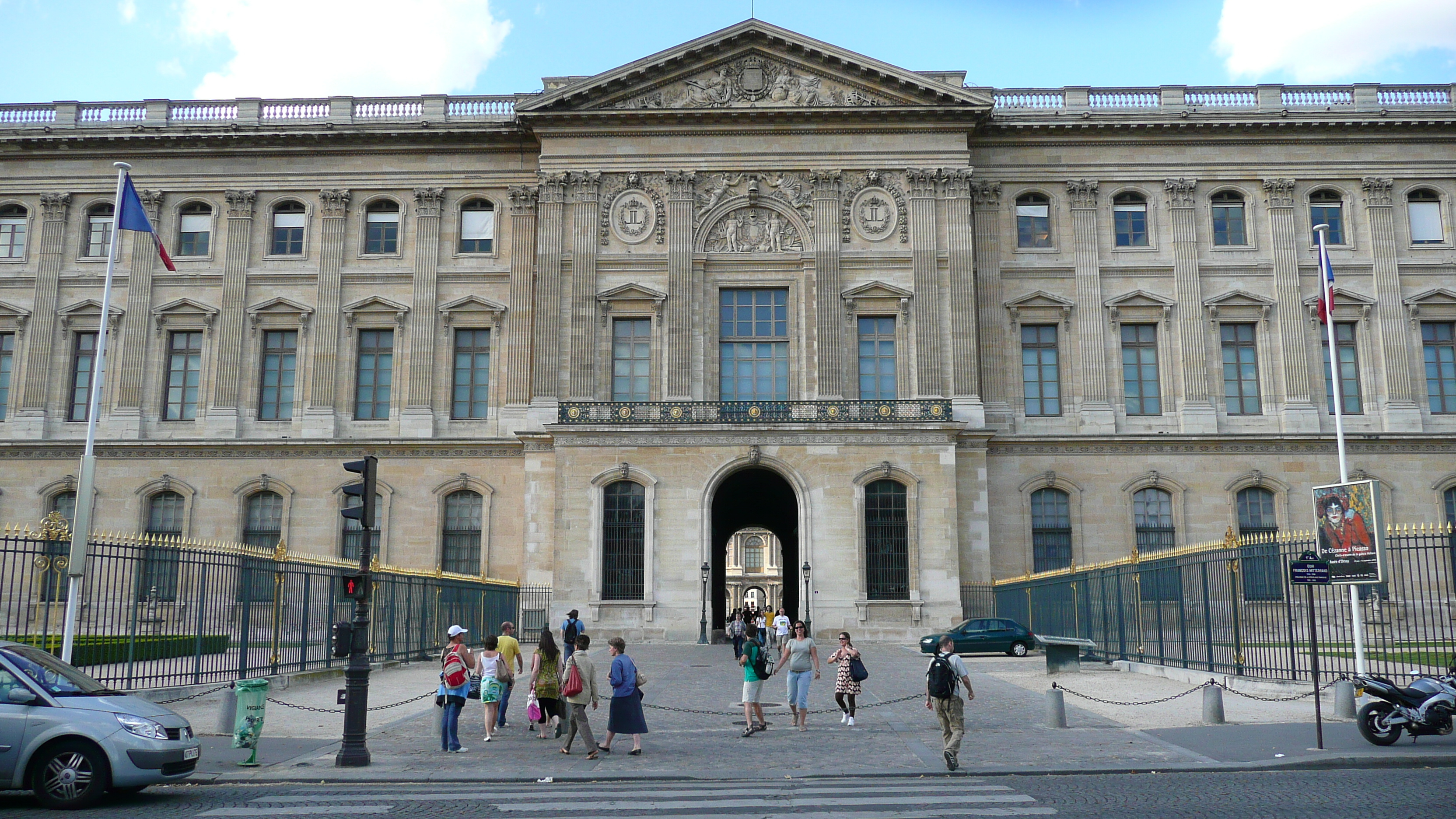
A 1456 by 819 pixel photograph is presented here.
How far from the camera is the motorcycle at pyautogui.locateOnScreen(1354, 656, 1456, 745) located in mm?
15086

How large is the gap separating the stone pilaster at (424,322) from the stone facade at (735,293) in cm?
11

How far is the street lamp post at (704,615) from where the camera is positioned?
3712cm

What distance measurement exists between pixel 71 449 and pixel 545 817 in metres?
38.7

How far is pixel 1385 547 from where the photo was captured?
17781mm

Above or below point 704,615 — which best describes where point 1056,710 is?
below

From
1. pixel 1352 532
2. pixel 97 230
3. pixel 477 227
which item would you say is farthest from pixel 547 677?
pixel 97 230

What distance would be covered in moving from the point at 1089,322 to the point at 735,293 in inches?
510

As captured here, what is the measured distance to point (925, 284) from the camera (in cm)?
4147

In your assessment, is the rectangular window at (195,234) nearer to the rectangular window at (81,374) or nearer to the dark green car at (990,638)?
the rectangular window at (81,374)

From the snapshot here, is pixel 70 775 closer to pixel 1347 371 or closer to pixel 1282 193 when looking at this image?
pixel 1347 371

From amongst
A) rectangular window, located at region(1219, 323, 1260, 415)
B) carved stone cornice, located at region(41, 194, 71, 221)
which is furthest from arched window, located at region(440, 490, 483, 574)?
rectangular window, located at region(1219, 323, 1260, 415)

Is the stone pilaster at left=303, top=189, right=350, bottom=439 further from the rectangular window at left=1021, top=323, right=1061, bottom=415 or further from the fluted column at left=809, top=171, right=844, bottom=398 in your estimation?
the rectangular window at left=1021, top=323, right=1061, bottom=415

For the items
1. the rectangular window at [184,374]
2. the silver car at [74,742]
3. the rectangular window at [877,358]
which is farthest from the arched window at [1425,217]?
the silver car at [74,742]

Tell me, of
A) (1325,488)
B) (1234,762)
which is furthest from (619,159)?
(1234,762)
